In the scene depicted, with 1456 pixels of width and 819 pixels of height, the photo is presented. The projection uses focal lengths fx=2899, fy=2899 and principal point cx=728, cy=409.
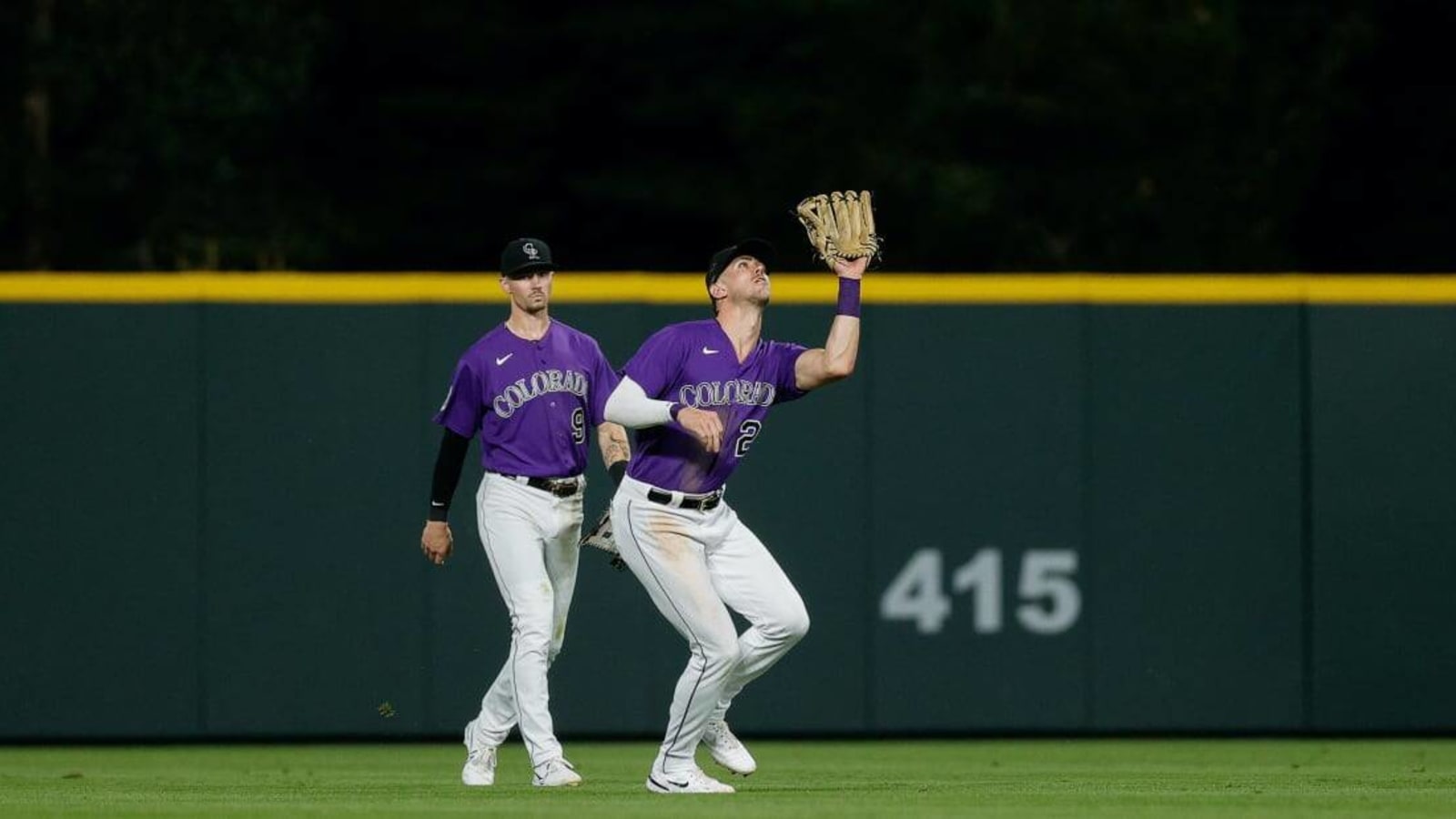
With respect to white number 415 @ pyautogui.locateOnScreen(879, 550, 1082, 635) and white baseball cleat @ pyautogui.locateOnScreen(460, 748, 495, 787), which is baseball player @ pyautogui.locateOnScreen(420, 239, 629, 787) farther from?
white number 415 @ pyautogui.locateOnScreen(879, 550, 1082, 635)

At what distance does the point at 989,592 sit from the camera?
14125 mm

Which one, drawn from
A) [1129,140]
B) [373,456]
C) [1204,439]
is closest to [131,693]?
[373,456]

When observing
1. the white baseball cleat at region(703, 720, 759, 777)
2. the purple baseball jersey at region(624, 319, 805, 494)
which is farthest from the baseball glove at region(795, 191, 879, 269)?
the white baseball cleat at region(703, 720, 759, 777)

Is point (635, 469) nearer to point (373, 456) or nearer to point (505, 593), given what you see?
point (505, 593)

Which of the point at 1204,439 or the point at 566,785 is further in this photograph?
the point at 1204,439

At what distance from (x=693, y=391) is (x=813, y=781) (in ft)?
5.68

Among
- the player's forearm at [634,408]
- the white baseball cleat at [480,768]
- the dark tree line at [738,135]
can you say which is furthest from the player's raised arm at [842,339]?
the dark tree line at [738,135]

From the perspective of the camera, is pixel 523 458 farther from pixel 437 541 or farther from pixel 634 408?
pixel 634 408

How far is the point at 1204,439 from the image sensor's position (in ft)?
46.5

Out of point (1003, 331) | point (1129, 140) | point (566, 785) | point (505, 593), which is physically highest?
point (1129, 140)

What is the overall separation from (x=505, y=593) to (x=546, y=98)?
18.9 meters

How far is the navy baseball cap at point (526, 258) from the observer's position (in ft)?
35.8

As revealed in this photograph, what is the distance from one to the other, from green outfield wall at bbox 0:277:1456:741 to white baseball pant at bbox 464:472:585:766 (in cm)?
288

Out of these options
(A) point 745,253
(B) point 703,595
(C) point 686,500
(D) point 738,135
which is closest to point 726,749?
(B) point 703,595
